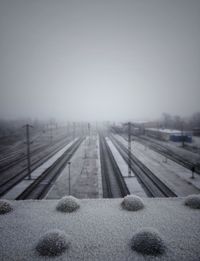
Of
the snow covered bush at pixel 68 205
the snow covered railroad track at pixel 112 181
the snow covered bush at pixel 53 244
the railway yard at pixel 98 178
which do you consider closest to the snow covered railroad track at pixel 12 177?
the railway yard at pixel 98 178

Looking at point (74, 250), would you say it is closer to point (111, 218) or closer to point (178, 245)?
point (111, 218)

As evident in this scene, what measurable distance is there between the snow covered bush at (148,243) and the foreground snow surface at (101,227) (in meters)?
0.26

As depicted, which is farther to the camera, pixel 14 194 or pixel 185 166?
pixel 185 166

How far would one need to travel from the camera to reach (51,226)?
1313 centimetres

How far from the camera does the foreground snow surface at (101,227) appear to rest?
406 inches

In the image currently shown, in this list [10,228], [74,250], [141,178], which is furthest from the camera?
[141,178]

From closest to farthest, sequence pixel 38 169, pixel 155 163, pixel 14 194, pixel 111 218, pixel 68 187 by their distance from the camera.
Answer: pixel 111 218 → pixel 14 194 → pixel 68 187 → pixel 38 169 → pixel 155 163

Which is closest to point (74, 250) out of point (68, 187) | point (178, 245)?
point (178, 245)

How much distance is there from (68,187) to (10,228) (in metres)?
11.1

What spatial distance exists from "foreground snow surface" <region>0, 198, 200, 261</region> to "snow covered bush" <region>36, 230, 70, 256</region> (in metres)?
0.28

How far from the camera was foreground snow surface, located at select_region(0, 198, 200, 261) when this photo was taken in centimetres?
1030

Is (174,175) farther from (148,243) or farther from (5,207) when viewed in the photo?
(5,207)

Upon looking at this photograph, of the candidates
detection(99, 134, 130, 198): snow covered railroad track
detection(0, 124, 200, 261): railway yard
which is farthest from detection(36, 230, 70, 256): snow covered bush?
detection(99, 134, 130, 198): snow covered railroad track

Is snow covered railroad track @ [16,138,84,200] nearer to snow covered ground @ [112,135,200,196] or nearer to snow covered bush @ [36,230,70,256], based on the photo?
snow covered bush @ [36,230,70,256]
